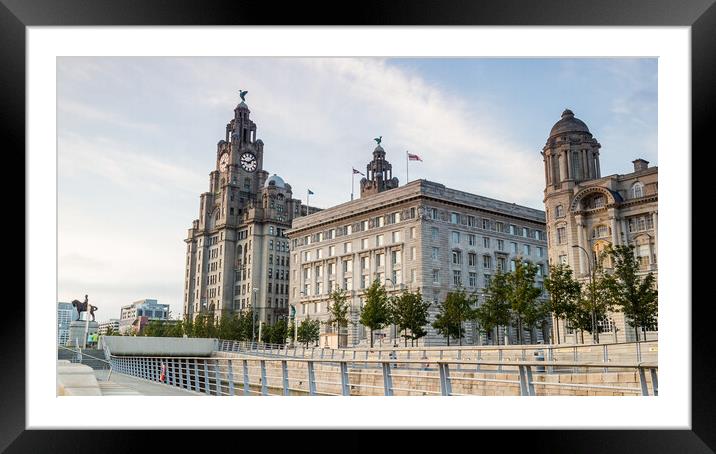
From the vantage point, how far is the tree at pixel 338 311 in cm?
4678

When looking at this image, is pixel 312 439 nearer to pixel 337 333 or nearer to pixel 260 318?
pixel 337 333

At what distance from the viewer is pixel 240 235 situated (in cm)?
7919

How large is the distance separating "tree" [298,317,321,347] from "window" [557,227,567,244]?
64.2 feet

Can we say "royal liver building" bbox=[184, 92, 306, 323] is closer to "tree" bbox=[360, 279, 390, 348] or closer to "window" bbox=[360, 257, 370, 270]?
"window" bbox=[360, 257, 370, 270]

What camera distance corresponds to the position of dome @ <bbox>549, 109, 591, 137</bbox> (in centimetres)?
4653

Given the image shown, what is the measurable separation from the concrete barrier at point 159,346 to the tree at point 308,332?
9.77 metres

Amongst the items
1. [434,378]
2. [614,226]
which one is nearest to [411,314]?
[614,226]

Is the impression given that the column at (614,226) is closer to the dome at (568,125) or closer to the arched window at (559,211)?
the arched window at (559,211)

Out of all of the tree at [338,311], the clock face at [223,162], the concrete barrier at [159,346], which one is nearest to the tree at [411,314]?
the tree at [338,311]

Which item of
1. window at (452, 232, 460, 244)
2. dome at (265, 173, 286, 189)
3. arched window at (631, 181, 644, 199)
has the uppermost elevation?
dome at (265, 173, 286, 189)

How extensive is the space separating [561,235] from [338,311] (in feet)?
52.6

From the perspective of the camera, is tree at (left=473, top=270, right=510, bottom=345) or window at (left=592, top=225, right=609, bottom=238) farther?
window at (left=592, top=225, right=609, bottom=238)

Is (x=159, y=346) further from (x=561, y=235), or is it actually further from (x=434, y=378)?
(x=434, y=378)

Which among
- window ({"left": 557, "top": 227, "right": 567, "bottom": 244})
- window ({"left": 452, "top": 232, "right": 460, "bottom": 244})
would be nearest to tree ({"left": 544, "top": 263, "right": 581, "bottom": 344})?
window ({"left": 557, "top": 227, "right": 567, "bottom": 244})
